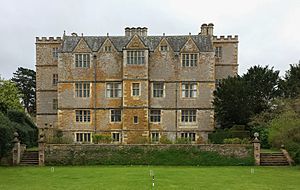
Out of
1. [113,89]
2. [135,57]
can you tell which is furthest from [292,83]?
[113,89]

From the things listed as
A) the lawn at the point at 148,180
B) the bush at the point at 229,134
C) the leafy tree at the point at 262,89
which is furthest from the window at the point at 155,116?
the lawn at the point at 148,180

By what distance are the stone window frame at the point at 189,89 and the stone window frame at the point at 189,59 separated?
1.70 metres

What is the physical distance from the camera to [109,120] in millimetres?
42969

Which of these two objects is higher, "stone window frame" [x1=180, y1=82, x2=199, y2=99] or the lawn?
"stone window frame" [x1=180, y1=82, x2=199, y2=99]

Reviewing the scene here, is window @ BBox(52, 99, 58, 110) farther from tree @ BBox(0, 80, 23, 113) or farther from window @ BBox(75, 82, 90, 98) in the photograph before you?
tree @ BBox(0, 80, 23, 113)

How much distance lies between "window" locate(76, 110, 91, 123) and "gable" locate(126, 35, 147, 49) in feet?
23.2

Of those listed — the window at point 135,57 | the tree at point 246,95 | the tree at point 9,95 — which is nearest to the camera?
the tree at point 246,95

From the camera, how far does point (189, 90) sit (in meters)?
43.1

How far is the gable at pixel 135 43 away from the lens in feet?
137

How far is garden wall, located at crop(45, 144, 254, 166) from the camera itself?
32.4 metres

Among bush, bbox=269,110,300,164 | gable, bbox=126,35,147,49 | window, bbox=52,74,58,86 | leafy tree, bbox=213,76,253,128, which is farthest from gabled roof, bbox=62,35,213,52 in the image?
bush, bbox=269,110,300,164

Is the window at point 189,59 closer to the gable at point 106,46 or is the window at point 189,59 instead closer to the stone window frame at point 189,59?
the stone window frame at point 189,59

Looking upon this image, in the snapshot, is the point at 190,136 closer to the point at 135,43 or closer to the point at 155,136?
the point at 155,136

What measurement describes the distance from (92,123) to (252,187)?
25.2 meters
